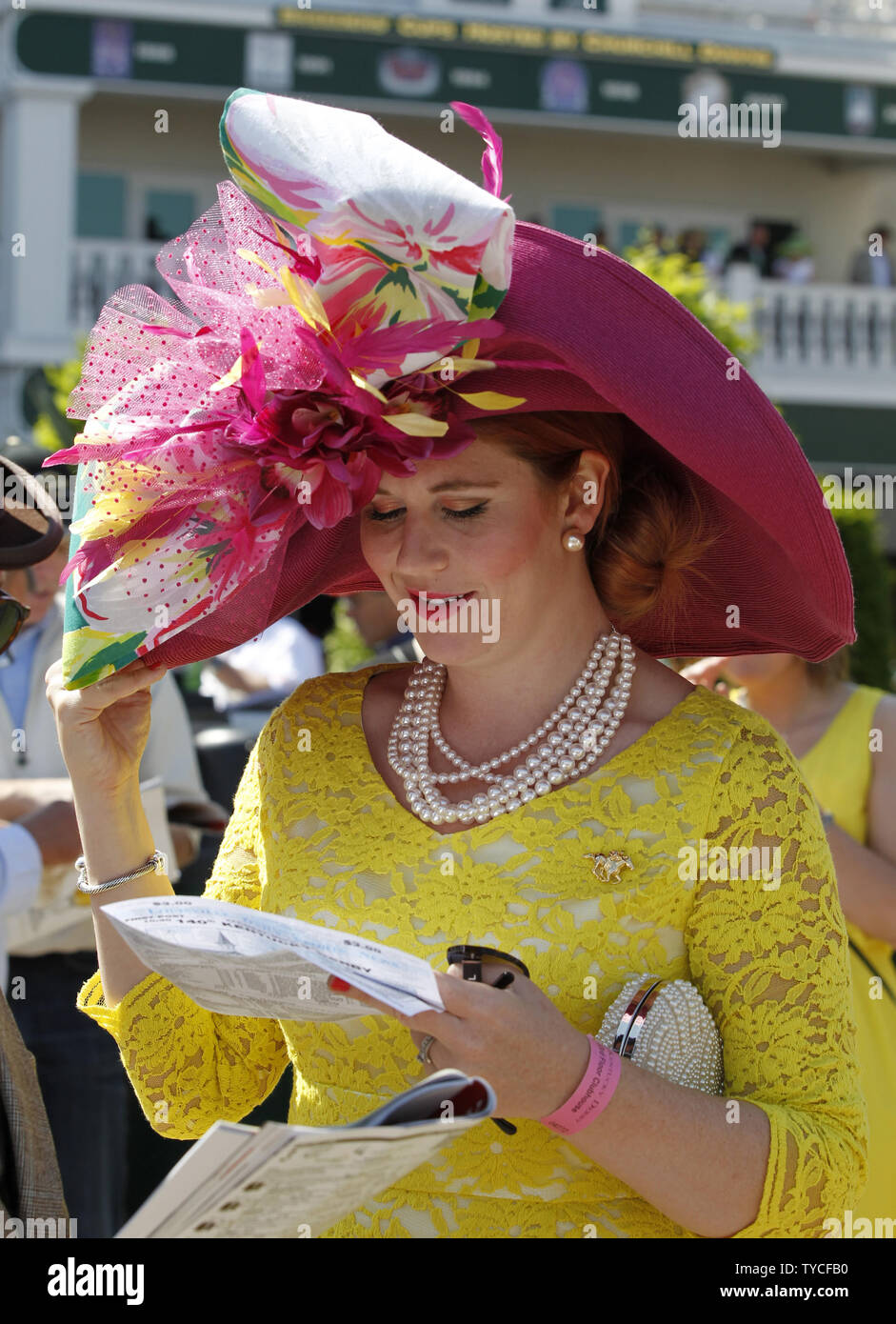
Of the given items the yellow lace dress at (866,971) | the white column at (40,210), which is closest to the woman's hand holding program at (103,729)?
the yellow lace dress at (866,971)

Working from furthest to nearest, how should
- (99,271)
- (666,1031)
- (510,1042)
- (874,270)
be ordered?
(874,270), (99,271), (666,1031), (510,1042)

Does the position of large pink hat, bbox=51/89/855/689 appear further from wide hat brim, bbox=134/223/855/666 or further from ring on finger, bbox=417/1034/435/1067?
ring on finger, bbox=417/1034/435/1067

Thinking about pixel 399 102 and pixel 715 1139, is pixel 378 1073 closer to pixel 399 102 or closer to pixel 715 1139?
pixel 715 1139

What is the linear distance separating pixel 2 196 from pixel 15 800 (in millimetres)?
14007

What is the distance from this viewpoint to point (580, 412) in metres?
A: 1.85

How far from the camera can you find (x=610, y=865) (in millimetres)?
1739

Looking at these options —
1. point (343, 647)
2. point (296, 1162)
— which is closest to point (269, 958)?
point (296, 1162)

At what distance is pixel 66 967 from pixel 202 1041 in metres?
1.66

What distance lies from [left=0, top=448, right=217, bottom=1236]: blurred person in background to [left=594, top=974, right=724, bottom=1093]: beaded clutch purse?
1.97m

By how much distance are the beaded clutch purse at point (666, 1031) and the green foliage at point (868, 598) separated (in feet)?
16.4

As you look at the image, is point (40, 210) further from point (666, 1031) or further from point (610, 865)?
point (666, 1031)

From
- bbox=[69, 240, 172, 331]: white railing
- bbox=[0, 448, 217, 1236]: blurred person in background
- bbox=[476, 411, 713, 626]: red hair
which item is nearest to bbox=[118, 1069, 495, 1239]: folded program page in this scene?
bbox=[476, 411, 713, 626]: red hair

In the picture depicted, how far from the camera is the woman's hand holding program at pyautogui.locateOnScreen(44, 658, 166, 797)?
6.07ft

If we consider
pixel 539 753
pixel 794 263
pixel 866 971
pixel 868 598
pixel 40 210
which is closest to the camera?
pixel 539 753
